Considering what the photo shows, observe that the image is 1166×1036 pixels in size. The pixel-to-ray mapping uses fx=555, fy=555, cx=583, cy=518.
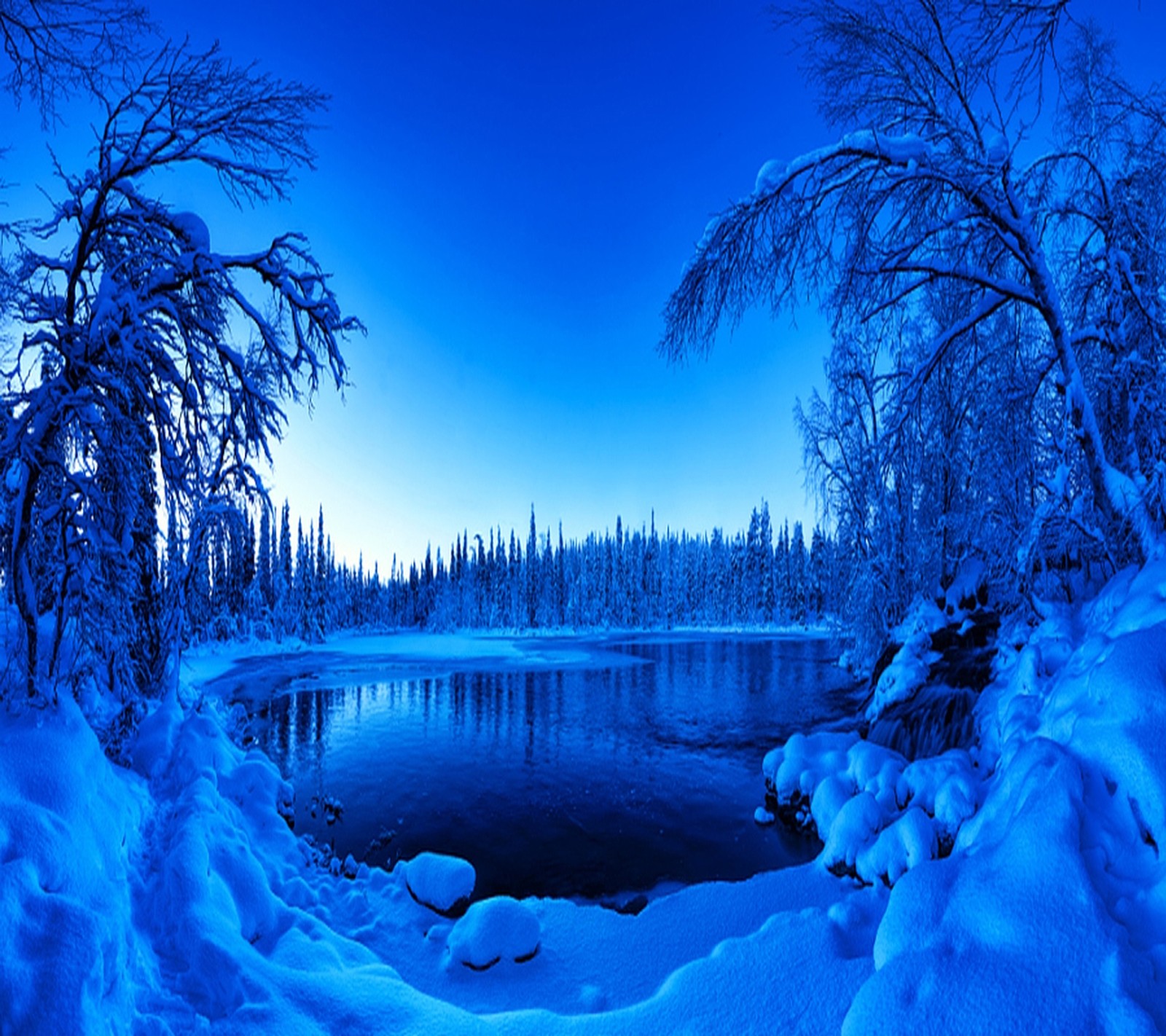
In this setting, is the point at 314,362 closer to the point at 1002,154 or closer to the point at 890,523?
the point at 1002,154

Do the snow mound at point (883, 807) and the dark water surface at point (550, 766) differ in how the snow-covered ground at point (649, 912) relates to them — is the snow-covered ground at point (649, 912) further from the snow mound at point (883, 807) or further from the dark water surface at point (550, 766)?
the dark water surface at point (550, 766)

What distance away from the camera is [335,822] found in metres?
8.89

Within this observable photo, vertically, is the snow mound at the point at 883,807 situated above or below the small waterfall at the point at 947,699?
below

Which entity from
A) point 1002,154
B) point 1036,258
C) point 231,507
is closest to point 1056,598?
point 1036,258

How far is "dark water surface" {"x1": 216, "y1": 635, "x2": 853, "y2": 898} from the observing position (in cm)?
763

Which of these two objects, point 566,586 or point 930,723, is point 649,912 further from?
point 566,586

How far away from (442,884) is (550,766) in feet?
21.9

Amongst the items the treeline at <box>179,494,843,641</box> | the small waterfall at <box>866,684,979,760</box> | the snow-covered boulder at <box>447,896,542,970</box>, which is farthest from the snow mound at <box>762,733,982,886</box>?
the treeline at <box>179,494,843,641</box>

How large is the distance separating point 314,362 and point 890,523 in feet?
51.6

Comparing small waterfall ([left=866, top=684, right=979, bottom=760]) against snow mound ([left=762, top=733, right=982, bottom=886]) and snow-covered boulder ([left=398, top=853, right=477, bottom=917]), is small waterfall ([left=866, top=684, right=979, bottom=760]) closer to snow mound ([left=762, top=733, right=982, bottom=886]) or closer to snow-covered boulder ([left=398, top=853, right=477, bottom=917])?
snow mound ([left=762, top=733, right=982, bottom=886])

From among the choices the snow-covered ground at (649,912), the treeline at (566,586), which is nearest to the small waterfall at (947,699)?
the snow-covered ground at (649,912)

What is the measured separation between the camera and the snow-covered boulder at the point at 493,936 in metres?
4.64

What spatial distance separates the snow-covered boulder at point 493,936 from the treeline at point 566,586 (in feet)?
191

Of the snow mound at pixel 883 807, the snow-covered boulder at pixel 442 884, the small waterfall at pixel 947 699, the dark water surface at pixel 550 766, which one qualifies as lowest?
the dark water surface at pixel 550 766
